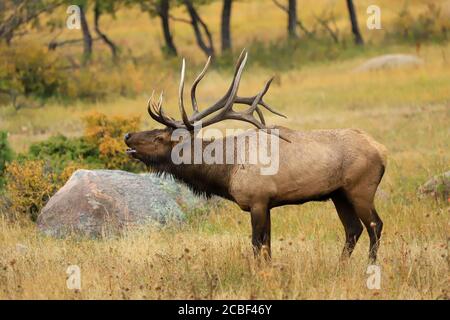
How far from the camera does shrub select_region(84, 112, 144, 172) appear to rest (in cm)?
1498

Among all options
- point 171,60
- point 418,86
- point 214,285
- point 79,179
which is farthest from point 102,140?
point 171,60

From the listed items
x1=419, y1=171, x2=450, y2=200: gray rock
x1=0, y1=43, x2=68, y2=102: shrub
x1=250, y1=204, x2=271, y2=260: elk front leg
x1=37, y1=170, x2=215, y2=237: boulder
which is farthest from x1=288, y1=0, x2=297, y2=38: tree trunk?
x1=250, y1=204, x2=271, y2=260: elk front leg

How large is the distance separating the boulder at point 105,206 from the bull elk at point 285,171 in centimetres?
172

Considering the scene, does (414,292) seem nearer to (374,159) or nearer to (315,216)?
(374,159)

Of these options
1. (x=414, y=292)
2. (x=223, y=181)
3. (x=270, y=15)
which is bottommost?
(x=414, y=292)

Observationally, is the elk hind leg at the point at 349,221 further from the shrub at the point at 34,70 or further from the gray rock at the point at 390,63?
the gray rock at the point at 390,63

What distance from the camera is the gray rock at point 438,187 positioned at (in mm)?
12795

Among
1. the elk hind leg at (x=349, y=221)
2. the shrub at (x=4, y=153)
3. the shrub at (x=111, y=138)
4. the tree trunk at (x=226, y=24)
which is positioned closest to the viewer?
the elk hind leg at (x=349, y=221)

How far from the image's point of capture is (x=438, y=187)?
42.4 ft

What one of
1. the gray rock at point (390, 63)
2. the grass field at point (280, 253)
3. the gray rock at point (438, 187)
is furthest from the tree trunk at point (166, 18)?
the gray rock at point (438, 187)

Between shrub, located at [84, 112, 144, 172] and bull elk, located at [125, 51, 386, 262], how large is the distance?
5359 mm

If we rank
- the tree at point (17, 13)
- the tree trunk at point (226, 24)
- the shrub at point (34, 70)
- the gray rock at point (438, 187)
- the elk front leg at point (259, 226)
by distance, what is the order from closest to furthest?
1. the elk front leg at point (259, 226)
2. the gray rock at point (438, 187)
3. the shrub at point (34, 70)
4. the tree at point (17, 13)
5. the tree trunk at point (226, 24)

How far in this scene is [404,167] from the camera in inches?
601

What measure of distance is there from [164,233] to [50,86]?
48.2ft
